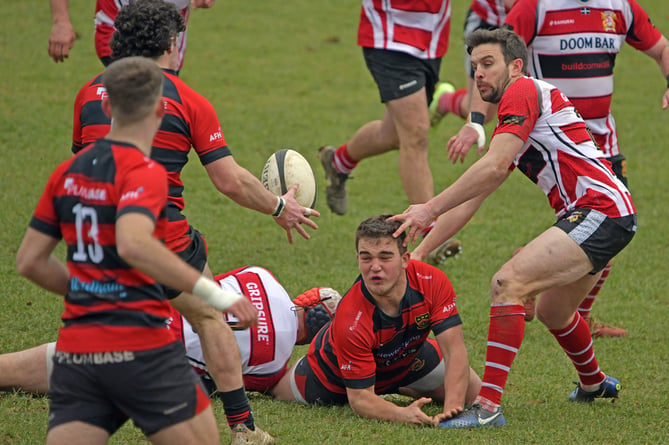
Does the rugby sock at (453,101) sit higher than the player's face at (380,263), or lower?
lower

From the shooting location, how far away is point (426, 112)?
7.49 m

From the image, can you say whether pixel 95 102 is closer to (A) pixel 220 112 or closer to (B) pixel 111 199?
(B) pixel 111 199

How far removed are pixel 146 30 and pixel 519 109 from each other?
73.2 inches

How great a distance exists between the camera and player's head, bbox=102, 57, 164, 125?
320cm

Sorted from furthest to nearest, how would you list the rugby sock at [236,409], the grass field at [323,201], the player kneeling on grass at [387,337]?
the grass field at [323,201] → the player kneeling on grass at [387,337] → the rugby sock at [236,409]

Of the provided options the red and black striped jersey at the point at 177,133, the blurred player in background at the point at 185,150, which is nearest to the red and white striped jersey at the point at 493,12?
the blurred player in background at the point at 185,150

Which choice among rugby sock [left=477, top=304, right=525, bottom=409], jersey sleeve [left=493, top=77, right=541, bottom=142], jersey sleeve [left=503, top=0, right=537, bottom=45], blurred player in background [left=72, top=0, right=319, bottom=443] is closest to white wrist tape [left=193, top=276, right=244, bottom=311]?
blurred player in background [left=72, top=0, right=319, bottom=443]

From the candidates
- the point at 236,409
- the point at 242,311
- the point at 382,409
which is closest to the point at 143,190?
the point at 242,311

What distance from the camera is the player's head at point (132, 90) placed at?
3.20 meters

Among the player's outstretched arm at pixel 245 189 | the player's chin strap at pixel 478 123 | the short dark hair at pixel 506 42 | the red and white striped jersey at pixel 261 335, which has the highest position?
the short dark hair at pixel 506 42

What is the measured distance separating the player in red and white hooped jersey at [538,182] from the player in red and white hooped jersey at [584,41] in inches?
46.6

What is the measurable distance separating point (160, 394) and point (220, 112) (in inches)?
351

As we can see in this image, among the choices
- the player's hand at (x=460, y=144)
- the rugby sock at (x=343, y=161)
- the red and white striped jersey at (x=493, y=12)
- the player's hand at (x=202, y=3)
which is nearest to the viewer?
the player's hand at (x=460, y=144)

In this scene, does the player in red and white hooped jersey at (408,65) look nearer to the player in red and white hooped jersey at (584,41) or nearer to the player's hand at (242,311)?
the player in red and white hooped jersey at (584,41)
